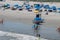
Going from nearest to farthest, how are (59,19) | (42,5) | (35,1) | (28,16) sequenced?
(59,19) < (28,16) < (42,5) < (35,1)

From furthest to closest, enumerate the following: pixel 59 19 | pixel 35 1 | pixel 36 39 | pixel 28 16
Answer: pixel 35 1 < pixel 28 16 < pixel 59 19 < pixel 36 39

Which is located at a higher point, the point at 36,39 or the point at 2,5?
the point at 36,39

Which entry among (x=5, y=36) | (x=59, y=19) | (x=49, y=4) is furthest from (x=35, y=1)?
(x=5, y=36)

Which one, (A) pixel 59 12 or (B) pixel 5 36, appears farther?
(A) pixel 59 12

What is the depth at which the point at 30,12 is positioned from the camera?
152ft

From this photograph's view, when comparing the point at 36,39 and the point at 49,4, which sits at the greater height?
the point at 36,39

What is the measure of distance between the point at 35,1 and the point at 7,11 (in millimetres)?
6769

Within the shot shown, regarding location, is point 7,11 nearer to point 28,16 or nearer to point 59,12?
point 28,16

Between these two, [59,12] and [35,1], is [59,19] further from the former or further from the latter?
[35,1]

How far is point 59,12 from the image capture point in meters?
44.3

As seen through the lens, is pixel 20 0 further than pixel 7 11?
Yes

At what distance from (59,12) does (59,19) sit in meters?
4.55

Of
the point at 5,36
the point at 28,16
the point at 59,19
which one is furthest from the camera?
the point at 28,16

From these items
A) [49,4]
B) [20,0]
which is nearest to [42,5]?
[49,4]
